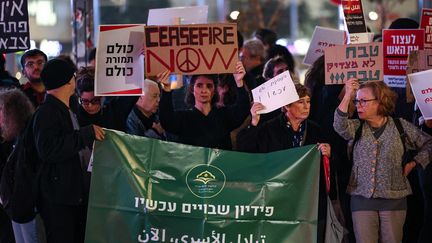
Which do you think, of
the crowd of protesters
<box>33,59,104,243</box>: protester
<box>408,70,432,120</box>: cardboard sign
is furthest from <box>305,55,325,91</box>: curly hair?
<box>33,59,104,243</box>: protester

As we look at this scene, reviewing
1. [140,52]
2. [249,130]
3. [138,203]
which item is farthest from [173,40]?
[138,203]

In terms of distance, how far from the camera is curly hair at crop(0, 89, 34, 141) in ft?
26.8

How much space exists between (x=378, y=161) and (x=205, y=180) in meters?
1.51

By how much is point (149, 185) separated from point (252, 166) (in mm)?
807

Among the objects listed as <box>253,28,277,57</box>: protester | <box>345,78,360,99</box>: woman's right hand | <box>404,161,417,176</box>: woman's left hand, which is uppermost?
<box>253,28,277,57</box>: protester

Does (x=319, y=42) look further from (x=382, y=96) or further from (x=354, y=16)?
(x=382, y=96)

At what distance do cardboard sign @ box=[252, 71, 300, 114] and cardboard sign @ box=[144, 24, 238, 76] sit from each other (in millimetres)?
468

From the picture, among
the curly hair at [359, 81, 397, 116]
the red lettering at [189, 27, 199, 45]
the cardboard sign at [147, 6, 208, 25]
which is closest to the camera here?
the curly hair at [359, 81, 397, 116]

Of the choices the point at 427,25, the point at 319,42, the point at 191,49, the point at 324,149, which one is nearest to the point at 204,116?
the point at 191,49

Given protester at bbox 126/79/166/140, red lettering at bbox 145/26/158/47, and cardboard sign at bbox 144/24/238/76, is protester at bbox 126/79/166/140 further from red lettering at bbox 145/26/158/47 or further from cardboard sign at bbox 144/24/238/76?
red lettering at bbox 145/26/158/47

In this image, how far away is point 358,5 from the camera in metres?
9.87

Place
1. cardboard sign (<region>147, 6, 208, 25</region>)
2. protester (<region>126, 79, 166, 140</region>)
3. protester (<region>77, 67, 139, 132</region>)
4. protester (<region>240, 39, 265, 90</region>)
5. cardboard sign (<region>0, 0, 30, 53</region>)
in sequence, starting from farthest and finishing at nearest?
protester (<region>240, 39, 265, 90</region>)
cardboard sign (<region>147, 6, 208, 25</region>)
cardboard sign (<region>0, 0, 30, 53</region>)
protester (<region>126, 79, 166, 140</region>)
protester (<region>77, 67, 139, 132</region>)

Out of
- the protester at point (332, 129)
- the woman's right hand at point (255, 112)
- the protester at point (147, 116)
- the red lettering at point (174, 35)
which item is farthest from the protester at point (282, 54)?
the woman's right hand at point (255, 112)

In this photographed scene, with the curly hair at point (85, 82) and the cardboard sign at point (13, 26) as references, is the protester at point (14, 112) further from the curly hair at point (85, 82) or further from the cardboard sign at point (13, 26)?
the cardboard sign at point (13, 26)
